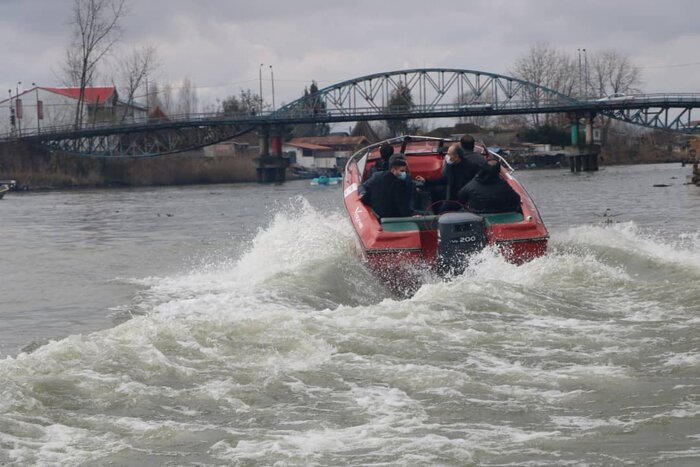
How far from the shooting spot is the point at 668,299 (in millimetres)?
11086

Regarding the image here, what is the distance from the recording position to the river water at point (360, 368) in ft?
20.1

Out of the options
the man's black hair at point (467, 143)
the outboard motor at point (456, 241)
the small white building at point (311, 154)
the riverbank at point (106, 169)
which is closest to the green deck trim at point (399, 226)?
the outboard motor at point (456, 241)

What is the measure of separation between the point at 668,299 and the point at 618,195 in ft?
99.4

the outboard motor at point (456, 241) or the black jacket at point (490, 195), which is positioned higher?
the black jacket at point (490, 195)

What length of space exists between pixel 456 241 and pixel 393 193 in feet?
6.01

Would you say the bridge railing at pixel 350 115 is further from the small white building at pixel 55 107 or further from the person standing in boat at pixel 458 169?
the person standing in boat at pixel 458 169

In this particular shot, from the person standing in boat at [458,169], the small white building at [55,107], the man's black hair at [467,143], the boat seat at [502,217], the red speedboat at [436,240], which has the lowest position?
the red speedboat at [436,240]

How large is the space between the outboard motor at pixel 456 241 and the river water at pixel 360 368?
0.52ft

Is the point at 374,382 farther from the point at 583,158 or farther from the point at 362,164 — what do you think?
the point at 583,158

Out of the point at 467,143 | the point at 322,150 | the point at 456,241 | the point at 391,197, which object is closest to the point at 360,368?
the point at 456,241

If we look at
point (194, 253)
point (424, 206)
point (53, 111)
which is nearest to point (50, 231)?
point (194, 253)

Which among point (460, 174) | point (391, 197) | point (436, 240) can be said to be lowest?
point (436, 240)

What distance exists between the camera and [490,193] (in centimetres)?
1353

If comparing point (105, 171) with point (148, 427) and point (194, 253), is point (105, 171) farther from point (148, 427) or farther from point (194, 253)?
point (148, 427)
